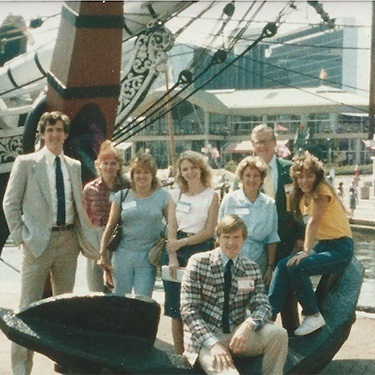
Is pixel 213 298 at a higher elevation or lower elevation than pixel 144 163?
lower

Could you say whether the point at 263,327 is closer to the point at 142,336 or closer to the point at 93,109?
the point at 142,336

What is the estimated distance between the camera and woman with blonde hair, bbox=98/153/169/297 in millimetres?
4465

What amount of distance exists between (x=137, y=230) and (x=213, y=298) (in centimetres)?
108

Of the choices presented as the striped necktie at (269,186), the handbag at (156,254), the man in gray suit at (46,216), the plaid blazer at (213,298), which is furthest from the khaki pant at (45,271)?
the striped necktie at (269,186)

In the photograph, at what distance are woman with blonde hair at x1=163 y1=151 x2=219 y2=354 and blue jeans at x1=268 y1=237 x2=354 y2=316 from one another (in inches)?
19.2

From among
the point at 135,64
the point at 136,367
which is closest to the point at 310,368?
the point at 136,367

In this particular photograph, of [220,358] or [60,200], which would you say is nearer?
[220,358]

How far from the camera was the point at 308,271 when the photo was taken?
4191mm

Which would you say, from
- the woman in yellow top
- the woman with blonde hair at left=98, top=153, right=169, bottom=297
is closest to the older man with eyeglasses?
the woman in yellow top

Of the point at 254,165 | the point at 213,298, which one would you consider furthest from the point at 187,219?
the point at 213,298

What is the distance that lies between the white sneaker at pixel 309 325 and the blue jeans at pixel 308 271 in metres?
0.04

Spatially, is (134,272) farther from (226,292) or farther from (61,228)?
(226,292)

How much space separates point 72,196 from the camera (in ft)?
13.7

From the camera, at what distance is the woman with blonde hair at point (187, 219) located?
437 cm
